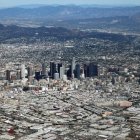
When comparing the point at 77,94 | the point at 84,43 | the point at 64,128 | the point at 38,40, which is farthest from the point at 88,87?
the point at 38,40

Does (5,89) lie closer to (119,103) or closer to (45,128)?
(119,103)

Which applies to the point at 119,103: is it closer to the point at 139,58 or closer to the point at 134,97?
the point at 134,97

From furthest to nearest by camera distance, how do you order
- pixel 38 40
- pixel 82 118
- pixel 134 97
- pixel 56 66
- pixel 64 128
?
pixel 38 40 < pixel 56 66 < pixel 134 97 < pixel 82 118 < pixel 64 128

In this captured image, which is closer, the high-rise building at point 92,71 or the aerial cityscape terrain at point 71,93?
the aerial cityscape terrain at point 71,93

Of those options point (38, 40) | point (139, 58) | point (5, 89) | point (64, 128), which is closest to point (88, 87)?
point (5, 89)

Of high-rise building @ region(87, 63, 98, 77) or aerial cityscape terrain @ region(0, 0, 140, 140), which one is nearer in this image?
aerial cityscape terrain @ region(0, 0, 140, 140)

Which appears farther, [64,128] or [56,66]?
[56,66]

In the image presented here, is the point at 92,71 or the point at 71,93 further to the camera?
the point at 92,71

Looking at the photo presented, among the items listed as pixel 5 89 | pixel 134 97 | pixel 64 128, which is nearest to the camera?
pixel 64 128

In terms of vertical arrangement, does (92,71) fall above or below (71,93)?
above
